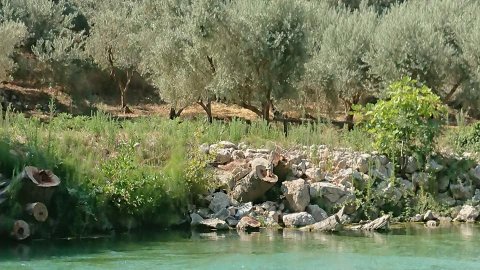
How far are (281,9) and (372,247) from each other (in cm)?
1357

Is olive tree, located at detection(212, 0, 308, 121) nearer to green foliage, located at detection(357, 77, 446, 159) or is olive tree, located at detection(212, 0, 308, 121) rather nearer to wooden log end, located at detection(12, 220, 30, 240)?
green foliage, located at detection(357, 77, 446, 159)

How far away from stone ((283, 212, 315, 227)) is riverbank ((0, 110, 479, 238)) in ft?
0.08

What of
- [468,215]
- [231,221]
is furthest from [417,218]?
[231,221]

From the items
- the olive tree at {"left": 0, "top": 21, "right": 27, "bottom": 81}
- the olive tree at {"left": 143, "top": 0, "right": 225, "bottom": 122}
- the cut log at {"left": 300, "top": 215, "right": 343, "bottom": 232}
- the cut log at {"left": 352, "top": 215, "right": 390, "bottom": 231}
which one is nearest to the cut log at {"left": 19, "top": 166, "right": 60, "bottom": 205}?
the cut log at {"left": 300, "top": 215, "right": 343, "bottom": 232}

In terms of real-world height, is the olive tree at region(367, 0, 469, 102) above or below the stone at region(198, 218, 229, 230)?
above

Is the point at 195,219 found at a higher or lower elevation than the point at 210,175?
lower

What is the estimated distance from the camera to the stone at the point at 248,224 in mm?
15195

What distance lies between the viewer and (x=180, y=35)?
93.1 ft

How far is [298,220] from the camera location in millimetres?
15438

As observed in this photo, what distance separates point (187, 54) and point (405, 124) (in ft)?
38.2

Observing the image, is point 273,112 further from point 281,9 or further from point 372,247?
point 372,247

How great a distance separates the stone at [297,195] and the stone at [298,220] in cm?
29

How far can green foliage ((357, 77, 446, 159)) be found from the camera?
59.6 ft

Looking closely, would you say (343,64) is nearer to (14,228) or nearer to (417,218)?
(417,218)
